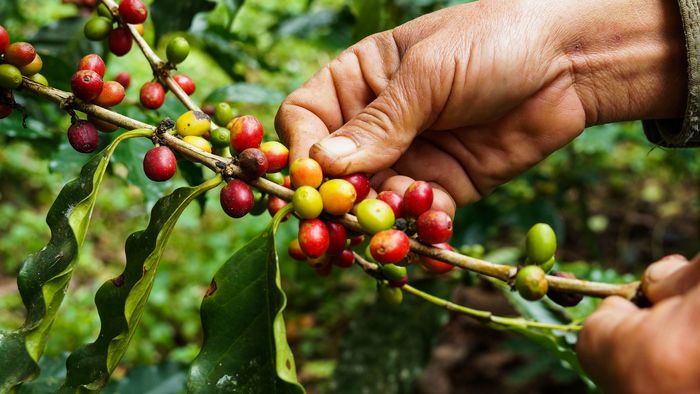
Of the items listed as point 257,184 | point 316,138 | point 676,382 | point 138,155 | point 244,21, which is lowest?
point 244,21

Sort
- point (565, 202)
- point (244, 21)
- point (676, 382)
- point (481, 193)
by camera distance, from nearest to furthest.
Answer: point (676, 382), point (481, 193), point (565, 202), point (244, 21)

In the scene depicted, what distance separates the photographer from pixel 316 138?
188 cm

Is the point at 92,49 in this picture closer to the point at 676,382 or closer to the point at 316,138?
the point at 316,138

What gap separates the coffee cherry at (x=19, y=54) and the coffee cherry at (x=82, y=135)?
185mm

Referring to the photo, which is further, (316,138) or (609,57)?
(609,57)

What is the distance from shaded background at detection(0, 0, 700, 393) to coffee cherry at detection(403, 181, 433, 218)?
2.49ft

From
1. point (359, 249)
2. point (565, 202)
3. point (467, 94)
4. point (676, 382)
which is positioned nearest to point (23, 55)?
point (359, 249)

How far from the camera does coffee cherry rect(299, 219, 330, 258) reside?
135 cm

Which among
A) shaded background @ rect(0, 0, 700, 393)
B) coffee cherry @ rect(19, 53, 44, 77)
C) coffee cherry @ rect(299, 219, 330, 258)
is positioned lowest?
shaded background @ rect(0, 0, 700, 393)

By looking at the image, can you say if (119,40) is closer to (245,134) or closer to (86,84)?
(86,84)

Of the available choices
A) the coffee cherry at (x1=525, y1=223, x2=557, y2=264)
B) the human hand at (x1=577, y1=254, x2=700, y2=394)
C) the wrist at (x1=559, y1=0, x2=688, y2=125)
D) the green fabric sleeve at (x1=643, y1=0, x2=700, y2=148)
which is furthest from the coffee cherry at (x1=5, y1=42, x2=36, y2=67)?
the green fabric sleeve at (x1=643, y1=0, x2=700, y2=148)

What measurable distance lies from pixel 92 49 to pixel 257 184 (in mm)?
1598

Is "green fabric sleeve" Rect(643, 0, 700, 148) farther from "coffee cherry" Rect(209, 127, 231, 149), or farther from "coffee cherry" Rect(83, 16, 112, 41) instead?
"coffee cherry" Rect(83, 16, 112, 41)

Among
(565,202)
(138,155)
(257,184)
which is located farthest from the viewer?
(565,202)
